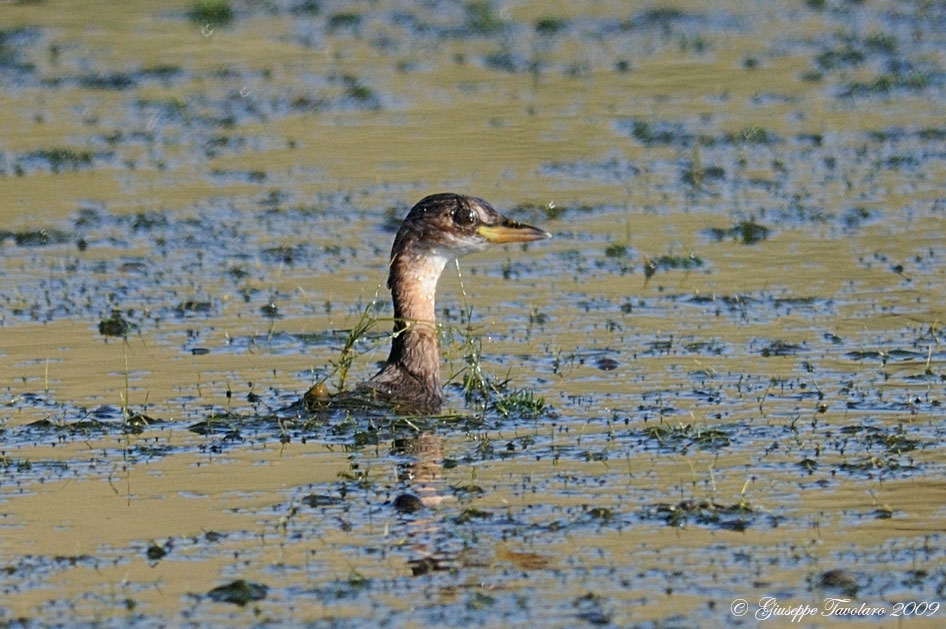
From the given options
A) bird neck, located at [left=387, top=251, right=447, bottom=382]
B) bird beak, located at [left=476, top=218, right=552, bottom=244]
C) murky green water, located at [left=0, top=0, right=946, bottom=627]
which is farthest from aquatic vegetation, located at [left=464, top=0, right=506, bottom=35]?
bird neck, located at [left=387, top=251, right=447, bottom=382]

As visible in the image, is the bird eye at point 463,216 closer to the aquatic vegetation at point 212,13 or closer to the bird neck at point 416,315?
the bird neck at point 416,315

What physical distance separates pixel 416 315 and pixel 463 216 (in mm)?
555

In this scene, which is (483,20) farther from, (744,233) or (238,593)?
(238,593)

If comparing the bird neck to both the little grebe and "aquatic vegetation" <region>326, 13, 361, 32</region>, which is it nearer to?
the little grebe

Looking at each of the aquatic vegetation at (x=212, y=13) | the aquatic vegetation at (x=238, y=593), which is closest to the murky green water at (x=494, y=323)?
the aquatic vegetation at (x=238, y=593)

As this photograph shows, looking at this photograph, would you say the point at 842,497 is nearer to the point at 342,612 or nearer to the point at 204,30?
the point at 342,612

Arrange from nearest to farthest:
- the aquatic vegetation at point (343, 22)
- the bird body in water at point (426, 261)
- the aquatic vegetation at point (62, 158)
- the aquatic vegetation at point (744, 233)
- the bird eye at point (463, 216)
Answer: the bird body in water at point (426, 261)
the bird eye at point (463, 216)
the aquatic vegetation at point (744, 233)
the aquatic vegetation at point (62, 158)
the aquatic vegetation at point (343, 22)

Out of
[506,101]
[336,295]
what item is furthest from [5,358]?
[506,101]

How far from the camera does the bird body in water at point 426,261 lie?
10.1m

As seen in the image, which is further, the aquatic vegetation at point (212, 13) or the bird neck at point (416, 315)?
the aquatic vegetation at point (212, 13)

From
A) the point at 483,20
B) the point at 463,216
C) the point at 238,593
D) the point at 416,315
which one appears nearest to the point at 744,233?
the point at 463,216

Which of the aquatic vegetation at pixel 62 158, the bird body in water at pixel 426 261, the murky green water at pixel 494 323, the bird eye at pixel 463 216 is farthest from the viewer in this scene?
the aquatic vegetation at pixel 62 158

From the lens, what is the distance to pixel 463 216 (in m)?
10.2

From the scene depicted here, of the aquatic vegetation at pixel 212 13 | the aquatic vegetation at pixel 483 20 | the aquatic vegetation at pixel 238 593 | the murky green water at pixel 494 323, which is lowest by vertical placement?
the aquatic vegetation at pixel 238 593
